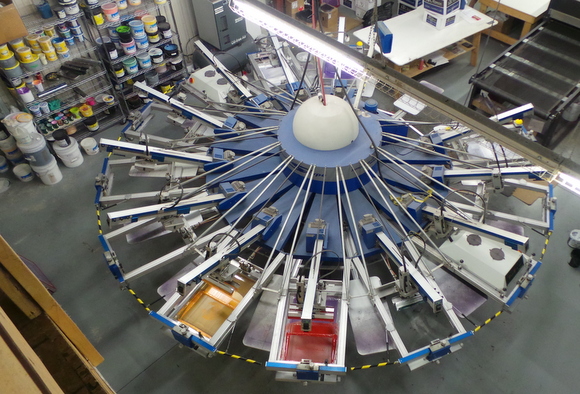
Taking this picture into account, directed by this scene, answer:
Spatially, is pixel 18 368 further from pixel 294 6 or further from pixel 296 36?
pixel 294 6

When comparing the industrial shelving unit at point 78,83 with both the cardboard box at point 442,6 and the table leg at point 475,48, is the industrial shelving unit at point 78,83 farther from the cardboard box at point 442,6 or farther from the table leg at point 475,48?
the table leg at point 475,48

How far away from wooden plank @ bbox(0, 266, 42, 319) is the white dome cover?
11.7 feet

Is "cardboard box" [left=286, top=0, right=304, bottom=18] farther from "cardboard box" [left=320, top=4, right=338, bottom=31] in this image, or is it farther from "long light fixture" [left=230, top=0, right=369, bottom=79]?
"long light fixture" [left=230, top=0, right=369, bottom=79]

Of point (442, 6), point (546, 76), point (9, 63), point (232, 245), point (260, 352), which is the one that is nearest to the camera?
point (232, 245)

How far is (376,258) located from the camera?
18.5ft

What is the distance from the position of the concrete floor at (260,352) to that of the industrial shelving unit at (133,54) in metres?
2.31

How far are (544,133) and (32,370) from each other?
6.90m

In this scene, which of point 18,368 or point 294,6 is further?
point 294,6

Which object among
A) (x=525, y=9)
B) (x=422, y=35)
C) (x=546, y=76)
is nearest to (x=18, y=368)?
(x=546, y=76)

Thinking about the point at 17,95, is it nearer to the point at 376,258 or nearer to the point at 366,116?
the point at 366,116

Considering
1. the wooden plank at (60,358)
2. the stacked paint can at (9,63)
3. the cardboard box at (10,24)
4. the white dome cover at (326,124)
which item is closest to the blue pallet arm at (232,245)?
the white dome cover at (326,124)

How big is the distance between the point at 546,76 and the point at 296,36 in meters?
5.10

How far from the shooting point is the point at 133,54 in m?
6.81

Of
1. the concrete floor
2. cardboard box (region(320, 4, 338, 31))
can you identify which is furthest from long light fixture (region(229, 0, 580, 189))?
cardboard box (region(320, 4, 338, 31))
